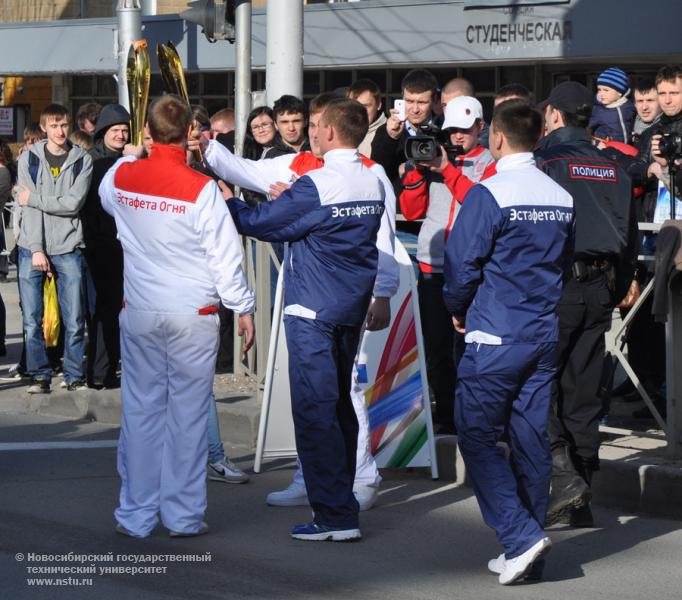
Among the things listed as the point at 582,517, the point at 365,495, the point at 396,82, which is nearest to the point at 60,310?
the point at 365,495

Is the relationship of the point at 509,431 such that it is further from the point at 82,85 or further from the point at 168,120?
the point at 82,85

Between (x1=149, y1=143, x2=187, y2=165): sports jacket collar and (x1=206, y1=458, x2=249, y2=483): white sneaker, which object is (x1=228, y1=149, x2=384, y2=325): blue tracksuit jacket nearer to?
(x1=149, y1=143, x2=187, y2=165): sports jacket collar

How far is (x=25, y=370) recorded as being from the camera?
36.0 ft

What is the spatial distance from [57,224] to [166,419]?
150 inches

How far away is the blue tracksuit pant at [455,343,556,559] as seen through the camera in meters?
5.87

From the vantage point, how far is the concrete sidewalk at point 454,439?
720 cm

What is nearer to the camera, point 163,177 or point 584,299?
point 163,177

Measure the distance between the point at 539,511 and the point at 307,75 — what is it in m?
17.4

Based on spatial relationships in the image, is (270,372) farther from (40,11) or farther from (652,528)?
(40,11)

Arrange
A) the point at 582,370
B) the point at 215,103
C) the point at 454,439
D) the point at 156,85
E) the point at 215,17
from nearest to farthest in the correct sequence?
the point at 582,370, the point at 454,439, the point at 215,17, the point at 215,103, the point at 156,85

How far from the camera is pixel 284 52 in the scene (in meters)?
10.4

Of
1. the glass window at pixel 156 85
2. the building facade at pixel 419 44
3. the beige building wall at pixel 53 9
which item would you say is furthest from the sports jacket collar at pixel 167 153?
the beige building wall at pixel 53 9

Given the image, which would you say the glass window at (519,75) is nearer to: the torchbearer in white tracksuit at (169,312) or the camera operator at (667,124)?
the camera operator at (667,124)

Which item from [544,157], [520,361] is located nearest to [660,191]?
[544,157]
